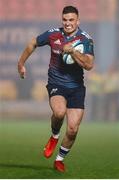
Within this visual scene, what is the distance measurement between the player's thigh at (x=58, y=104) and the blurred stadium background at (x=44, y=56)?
14.3 m

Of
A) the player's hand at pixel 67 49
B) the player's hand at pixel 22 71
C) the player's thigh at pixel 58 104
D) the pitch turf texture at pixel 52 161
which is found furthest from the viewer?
the player's hand at pixel 22 71

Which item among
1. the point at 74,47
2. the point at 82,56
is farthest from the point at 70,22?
the point at 82,56

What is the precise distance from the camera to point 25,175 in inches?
289


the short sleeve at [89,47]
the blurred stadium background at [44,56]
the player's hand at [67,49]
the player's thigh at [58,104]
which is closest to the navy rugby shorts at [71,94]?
the player's thigh at [58,104]

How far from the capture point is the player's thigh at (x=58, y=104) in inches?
304

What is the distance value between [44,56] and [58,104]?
15544 mm

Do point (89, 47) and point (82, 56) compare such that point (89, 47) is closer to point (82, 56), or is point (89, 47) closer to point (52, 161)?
point (82, 56)

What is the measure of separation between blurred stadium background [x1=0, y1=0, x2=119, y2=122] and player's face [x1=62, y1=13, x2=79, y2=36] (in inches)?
574

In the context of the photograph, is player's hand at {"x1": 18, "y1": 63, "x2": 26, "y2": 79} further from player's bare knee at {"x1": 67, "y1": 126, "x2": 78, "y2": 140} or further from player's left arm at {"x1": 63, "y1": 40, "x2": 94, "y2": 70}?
player's bare knee at {"x1": 67, "y1": 126, "x2": 78, "y2": 140}

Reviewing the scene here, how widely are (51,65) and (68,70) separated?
0.63ft

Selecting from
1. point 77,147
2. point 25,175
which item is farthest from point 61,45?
point 77,147

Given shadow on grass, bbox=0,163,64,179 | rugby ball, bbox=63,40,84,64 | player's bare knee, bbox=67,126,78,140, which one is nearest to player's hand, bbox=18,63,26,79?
rugby ball, bbox=63,40,84,64

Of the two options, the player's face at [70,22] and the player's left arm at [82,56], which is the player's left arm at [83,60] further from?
the player's face at [70,22]

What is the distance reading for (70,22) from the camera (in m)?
7.54
